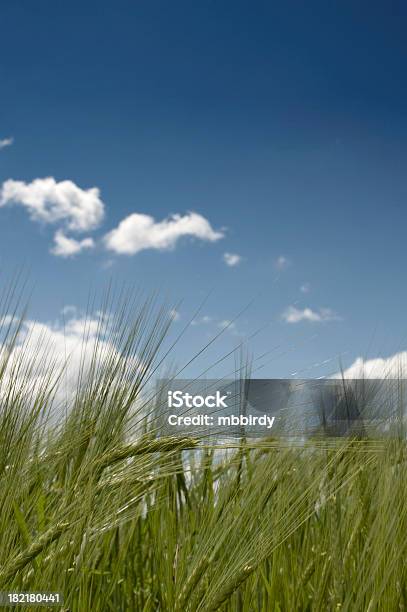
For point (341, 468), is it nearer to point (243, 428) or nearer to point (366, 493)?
point (366, 493)

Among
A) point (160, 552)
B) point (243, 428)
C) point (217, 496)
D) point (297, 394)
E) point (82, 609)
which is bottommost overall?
point (82, 609)

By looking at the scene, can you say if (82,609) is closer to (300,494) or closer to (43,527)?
(43,527)

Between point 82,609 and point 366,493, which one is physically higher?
point 366,493

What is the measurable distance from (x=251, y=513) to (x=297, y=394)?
66 cm

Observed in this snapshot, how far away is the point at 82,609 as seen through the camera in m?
1.38

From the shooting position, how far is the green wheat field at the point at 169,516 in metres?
1.29

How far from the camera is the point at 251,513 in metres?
1.43

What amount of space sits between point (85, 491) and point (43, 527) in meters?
0.11

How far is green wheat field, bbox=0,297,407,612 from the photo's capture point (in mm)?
1288

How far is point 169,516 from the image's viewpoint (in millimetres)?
1713

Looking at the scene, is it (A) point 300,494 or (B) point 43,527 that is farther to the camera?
(A) point 300,494

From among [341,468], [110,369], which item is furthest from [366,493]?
[110,369]

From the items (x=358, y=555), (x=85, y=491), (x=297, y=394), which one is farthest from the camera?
(x=297, y=394)

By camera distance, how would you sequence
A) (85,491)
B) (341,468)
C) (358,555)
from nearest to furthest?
(85,491) → (358,555) → (341,468)
